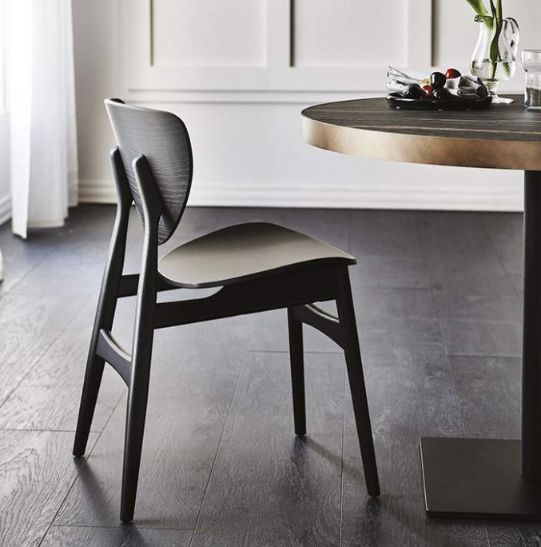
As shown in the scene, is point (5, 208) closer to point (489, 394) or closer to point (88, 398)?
point (88, 398)

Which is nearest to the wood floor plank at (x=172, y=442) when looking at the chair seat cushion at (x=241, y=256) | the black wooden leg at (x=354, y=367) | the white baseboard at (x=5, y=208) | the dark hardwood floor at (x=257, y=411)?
the dark hardwood floor at (x=257, y=411)

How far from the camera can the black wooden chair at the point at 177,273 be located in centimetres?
174

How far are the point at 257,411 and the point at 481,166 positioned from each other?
1.00 metres

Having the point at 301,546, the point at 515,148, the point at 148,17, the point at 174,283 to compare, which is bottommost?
the point at 301,546

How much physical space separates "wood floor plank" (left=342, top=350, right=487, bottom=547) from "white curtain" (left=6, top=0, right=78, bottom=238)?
73.0 inches

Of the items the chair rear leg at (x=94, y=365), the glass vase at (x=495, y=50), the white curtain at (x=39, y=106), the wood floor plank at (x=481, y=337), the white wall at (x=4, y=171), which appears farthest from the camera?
the white wall at (x=4, y=171)

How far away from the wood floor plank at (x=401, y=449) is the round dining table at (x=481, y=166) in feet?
0.13

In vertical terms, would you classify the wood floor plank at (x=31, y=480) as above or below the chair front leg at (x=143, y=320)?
below

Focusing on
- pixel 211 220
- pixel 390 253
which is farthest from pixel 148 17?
pixel 390 253

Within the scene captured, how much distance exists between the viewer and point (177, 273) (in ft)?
5.98

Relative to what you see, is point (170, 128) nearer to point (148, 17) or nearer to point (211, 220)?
point (211, 220)

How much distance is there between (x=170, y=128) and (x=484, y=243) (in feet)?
8.25

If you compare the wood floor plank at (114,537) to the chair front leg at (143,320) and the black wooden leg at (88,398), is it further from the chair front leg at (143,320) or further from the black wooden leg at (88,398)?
the black wooden leg at (88,398)

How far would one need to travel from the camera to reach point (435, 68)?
4.45 m
